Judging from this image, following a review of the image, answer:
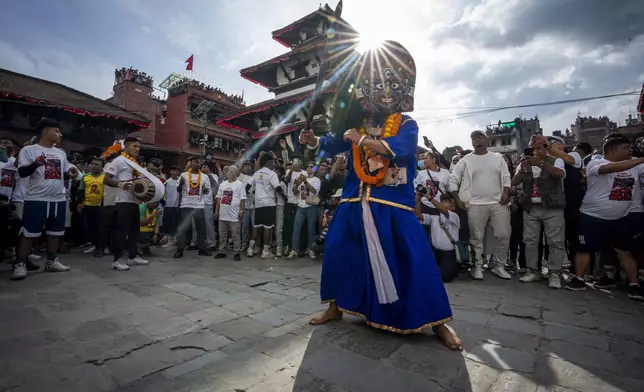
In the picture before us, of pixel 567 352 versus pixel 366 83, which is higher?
pixel 366 83

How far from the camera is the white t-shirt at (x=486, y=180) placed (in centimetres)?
480

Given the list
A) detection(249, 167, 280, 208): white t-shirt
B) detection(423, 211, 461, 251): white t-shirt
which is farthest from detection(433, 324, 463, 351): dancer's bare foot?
detection(249, 167, 280, 208): white t-shirt

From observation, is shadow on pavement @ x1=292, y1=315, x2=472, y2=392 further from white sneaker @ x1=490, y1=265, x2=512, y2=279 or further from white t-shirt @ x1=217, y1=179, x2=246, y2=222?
white t-shirt @ x1=217, y1=179, x2=246, y2=222

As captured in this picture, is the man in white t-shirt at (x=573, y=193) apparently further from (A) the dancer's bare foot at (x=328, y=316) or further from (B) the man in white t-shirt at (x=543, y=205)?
(A) the dancer's bare foot at (x=328, y=316)

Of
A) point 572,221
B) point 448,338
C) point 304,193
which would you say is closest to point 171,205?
point 304,193

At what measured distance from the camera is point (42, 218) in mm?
4523

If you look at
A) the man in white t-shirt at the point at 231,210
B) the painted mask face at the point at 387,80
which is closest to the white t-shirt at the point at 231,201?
the man in white t-shirt at the point at 231,210

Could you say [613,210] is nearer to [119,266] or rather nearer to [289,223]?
[289,223]

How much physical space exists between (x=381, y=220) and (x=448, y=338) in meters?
0.96

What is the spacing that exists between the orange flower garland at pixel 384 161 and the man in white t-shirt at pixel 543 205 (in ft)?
9.73

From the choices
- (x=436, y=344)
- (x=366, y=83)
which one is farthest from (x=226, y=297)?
(x=366, y=83)

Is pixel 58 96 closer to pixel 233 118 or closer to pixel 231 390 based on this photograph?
pixel 233 118

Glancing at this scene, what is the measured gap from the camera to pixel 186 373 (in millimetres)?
1795

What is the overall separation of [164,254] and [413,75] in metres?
6.54
